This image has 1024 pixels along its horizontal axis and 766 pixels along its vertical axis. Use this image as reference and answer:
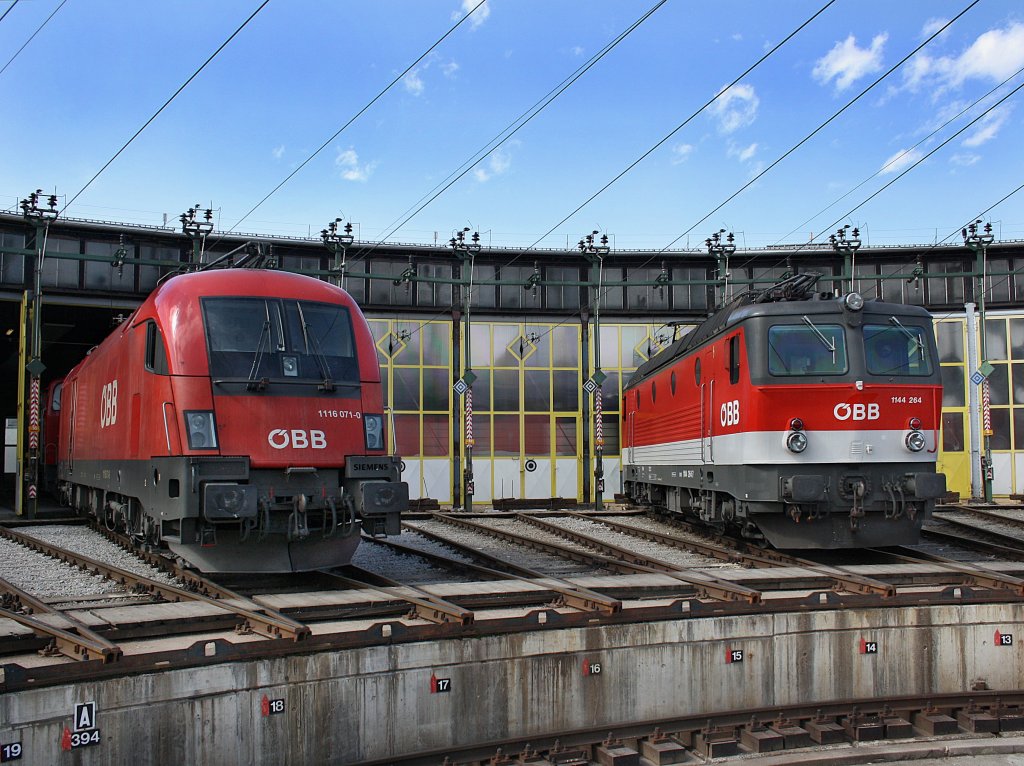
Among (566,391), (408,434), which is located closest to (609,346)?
(566,391)

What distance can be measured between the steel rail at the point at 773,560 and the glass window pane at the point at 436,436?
1099 centimetres

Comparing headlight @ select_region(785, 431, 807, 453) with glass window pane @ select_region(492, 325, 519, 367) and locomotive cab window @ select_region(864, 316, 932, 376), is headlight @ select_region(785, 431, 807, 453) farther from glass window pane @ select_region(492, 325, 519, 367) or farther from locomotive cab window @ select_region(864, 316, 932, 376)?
glass window pane @ select_region(492, 325, 519, 367)

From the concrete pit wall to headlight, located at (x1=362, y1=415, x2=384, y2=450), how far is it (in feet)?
10.1

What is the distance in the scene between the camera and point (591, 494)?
3000 centimetres

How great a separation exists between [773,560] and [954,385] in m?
19.8

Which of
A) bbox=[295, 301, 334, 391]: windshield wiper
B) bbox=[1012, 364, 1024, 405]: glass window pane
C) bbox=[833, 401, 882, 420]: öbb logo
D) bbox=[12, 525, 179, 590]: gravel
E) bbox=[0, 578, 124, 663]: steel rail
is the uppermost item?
bbox=[1012, 364, 1024, 405]: glass window pane

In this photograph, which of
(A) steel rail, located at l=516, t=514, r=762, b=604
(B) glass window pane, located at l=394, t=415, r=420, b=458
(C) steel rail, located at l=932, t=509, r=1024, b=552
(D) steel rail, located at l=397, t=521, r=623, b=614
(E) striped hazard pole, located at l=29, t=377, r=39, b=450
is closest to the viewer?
(D) steel rail, located at l=397, t=521, r=623, b=614

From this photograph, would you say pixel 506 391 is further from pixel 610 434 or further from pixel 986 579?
pixel 986 579

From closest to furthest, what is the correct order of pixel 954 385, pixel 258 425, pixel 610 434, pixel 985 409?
1. pixel 258 425
2. pixel 985 409
3. pixel 954 385
4. pixel 610 434

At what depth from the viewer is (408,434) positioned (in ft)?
95.9

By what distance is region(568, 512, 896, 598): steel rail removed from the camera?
10.4 m

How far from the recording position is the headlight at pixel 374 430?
10.8m

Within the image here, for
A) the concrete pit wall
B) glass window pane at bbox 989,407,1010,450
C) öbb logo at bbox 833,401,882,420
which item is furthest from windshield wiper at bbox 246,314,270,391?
glass window pane at bbox 989,407,1010,450

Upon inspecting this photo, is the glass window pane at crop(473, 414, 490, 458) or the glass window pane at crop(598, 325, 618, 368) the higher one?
the glass window pane at crop(598, 325, 618, 368)
